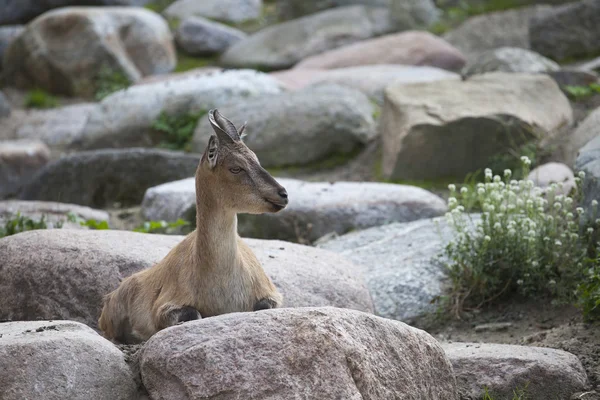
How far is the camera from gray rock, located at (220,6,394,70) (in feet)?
60.0

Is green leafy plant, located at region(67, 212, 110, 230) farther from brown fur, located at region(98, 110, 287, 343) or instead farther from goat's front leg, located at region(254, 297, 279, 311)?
goat's front leg, located at region(254, 297, 279, 311)

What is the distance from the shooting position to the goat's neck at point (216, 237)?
520 centimetres

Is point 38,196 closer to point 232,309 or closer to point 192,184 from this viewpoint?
point 192,184

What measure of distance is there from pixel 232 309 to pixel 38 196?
7184mm

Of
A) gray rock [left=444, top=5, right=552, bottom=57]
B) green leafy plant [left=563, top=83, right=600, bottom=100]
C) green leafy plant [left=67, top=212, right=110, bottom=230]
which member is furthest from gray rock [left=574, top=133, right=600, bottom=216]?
gray rock [left=444, top=5, right=552, bottom=57]

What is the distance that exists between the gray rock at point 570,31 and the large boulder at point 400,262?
8.57m

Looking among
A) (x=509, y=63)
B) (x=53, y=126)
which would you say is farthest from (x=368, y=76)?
(x=53, y=126)

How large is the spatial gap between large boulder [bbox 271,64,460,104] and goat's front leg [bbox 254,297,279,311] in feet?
29.5

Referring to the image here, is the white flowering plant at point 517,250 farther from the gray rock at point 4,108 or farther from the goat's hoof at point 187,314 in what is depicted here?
the gray rock at point 4,108

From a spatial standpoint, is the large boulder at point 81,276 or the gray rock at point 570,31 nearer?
the large boulder at point 81,276

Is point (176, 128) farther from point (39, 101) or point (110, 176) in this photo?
point (39, 101)

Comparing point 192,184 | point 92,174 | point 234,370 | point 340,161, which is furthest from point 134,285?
point 340,161

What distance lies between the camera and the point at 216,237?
17.1 feet

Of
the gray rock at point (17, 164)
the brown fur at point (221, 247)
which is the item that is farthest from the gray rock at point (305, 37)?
the brown fur at point (221, 247)
